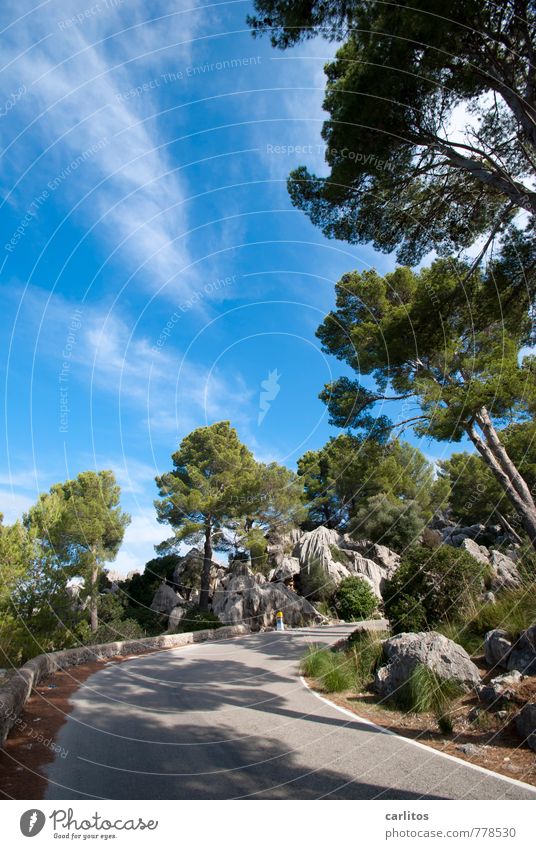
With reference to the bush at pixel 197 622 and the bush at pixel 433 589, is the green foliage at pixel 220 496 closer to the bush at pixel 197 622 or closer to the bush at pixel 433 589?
the bush at pixel 197 622

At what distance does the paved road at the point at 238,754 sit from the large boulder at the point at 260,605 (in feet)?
61.7

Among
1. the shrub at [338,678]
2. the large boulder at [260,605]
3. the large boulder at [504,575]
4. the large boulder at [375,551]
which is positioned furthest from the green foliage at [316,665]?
the large boulder at [375,551]

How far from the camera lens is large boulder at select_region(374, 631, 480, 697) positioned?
703 cm

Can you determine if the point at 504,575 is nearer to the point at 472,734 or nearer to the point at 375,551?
the point at 472,734

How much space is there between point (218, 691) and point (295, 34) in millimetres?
13032

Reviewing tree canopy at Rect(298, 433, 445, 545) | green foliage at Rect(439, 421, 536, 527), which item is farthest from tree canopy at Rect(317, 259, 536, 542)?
green foliage at Rect(439, 421, 536, 527)

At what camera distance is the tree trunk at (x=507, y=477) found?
12.2 meters

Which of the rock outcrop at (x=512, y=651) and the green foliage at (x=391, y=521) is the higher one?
the green foliage at (x=391, y=521)

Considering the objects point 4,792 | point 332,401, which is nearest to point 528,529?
point 332,401

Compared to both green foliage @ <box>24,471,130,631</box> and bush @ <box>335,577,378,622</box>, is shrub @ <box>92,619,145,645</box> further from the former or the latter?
bush @ <box>335,577,378,622</box>

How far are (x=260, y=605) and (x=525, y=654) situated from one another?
2217 cm

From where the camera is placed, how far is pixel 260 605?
1065 inches

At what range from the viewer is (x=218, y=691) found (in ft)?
28.6

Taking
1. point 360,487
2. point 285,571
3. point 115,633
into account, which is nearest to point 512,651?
point 115,633
